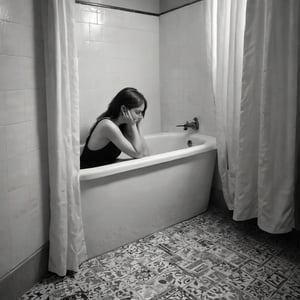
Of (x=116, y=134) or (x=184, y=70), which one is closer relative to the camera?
(x=116, y=134)

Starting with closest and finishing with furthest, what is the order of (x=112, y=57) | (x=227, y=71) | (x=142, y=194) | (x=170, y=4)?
(x=142, y=194) → (x=227, y=71) → (x=112, y=57) → (x=170, y=4)

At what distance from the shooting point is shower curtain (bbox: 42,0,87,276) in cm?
Result: 151

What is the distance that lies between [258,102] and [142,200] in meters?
1.01

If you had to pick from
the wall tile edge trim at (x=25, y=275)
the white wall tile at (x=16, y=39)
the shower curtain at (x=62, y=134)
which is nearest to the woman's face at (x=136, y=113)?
the shower curtain at (x=62, y=134)

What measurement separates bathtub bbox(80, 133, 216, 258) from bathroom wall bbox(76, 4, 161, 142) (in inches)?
33.4

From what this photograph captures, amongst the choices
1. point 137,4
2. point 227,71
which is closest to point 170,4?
point 137,4

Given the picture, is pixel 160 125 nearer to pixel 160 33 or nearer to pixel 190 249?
pixel 160 33

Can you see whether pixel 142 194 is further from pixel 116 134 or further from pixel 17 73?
pixel 17 73

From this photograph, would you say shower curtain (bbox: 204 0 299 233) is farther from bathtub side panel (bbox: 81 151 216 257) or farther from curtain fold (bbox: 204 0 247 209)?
bathtub side panel (bbox: 81 151 216 257)

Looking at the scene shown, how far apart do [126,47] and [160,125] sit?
0.87 meters

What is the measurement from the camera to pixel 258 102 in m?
2.02

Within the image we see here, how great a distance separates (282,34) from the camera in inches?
72.3

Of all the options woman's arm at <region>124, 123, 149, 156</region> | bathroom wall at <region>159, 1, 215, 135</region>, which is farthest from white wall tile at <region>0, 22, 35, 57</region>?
bathroom wall at <region>159, 1, 215, 135</region>

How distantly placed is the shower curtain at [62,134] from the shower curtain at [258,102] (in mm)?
1102
